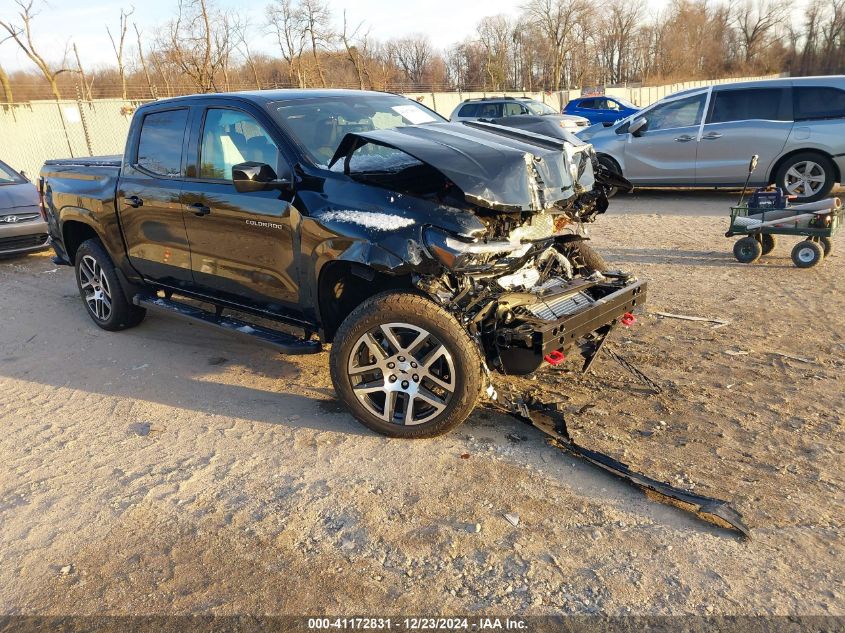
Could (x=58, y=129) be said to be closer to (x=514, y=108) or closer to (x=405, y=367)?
(x=514, y=108)

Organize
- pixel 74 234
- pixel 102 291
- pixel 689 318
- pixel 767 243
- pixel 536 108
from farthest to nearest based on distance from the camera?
pixel 536 108
pixel 767 243
pixel 74 234
pixel 102 291
pixel 689 318

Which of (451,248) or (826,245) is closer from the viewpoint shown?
(451,248)

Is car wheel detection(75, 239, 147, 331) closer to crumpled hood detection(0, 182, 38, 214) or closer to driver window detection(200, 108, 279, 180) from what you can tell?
driver window detection(200, 108, 279, 180)

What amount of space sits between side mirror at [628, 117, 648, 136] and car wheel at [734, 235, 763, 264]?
4.50 meters

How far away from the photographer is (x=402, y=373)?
3.67 metres

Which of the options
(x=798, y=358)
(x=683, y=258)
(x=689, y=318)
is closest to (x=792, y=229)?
(x=683, y=258)

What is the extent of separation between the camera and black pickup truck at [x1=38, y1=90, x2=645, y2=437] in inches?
138

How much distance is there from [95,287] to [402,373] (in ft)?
12.2

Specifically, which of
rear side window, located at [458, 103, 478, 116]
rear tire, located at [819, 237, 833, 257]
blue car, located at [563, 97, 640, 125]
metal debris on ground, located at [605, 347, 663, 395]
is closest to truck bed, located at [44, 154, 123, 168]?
metal debris on ground, located at [605, 347, 663, 395]

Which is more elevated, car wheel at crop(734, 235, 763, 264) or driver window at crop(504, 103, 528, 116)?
driver window at crop(504, 103, 528, 116)

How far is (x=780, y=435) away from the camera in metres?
3.57

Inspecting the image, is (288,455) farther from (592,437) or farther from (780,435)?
(780,435)

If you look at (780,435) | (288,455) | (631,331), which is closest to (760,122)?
(631,331)

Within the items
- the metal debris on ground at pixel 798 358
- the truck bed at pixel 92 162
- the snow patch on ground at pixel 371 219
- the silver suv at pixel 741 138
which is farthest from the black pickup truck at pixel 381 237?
the silver suv at pixel 741 138
